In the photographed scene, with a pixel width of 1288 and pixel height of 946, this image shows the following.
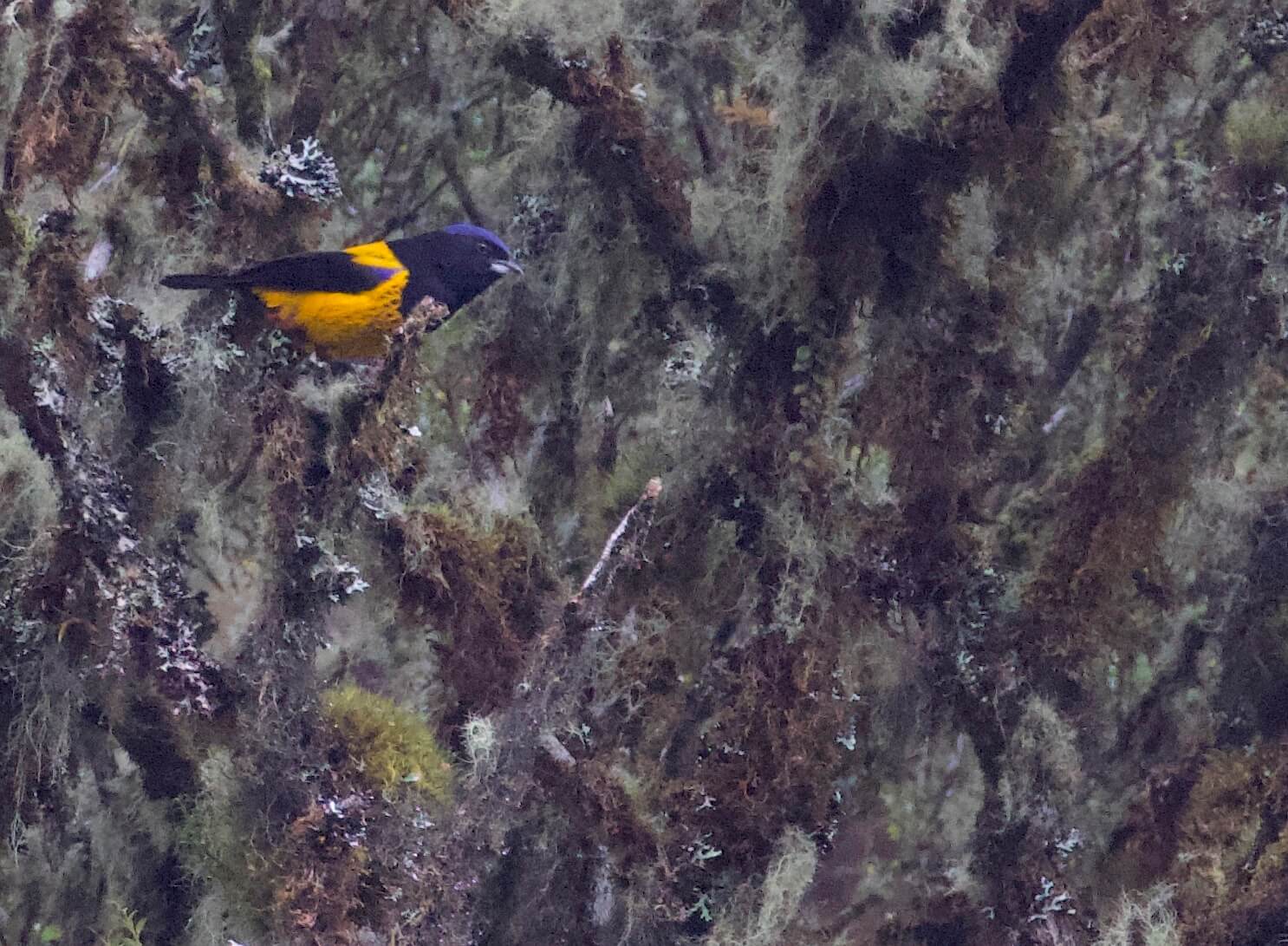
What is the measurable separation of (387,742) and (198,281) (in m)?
0.92

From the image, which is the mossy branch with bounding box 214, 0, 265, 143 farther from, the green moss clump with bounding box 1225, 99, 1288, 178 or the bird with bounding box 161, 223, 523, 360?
the green moss clump with bounding box 1225, 99, 1288, 178

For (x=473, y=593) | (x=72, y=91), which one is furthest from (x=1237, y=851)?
(x=72, y=91)

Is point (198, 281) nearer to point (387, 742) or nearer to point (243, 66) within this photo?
point (243, 66)

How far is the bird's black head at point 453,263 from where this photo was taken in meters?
2.30

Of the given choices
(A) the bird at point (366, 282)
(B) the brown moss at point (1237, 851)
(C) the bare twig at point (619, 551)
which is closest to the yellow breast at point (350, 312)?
(A) the bird at point (366, 282)

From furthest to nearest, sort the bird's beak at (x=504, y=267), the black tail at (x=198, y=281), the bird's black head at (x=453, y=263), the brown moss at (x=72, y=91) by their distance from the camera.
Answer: the bird's beak at (x=504, y=267) < the bird's black head at (x=453, y=263) < the black tail at (x=198, y=281) < the brown moss at (x=72, y=91)

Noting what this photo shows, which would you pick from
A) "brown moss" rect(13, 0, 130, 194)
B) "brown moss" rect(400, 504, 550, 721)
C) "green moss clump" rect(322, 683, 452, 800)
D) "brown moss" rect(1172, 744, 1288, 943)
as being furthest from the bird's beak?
"brown moss" rect(1172, 744, 1288, 943)

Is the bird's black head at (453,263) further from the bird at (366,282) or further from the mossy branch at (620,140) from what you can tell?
the mossy branch at (620,140)

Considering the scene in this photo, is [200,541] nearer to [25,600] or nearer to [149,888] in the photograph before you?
[25,600]

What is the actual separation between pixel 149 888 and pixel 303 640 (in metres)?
0.54

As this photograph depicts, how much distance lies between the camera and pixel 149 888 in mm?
2250

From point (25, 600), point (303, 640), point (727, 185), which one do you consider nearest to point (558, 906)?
point (303, 640)

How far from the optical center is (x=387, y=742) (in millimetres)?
2258

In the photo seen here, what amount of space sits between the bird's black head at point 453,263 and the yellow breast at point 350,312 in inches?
1.0
